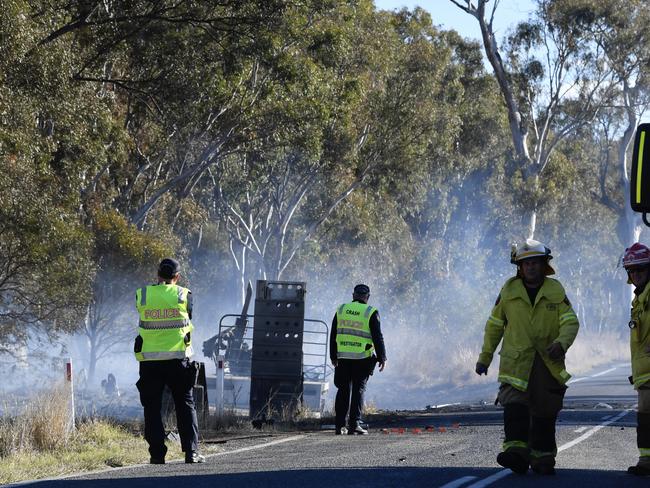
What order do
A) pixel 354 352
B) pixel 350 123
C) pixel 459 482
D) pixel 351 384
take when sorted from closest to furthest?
pixel 459 482
pixel 354 352
pixel 351 384
pixel 350 123

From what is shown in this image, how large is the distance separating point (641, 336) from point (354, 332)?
5.49m

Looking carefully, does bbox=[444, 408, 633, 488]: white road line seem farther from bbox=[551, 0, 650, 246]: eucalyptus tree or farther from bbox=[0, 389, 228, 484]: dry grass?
bbox=[551, 0, 650, 246]: eucalyptus tree

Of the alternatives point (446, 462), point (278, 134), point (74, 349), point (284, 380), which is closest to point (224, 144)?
point (278, 134)

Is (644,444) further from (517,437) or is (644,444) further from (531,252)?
(531,252)

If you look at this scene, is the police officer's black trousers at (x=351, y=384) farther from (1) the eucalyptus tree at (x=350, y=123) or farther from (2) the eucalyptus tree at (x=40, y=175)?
(1) the eucalyptus tree at (x=350, y=123)

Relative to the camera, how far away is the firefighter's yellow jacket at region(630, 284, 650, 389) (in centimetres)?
927

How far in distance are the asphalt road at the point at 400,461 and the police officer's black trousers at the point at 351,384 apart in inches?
12.1

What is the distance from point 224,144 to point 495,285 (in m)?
29.8

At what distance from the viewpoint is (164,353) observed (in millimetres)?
10273

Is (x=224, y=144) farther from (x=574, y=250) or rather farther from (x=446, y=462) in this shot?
(x=574, y=250)

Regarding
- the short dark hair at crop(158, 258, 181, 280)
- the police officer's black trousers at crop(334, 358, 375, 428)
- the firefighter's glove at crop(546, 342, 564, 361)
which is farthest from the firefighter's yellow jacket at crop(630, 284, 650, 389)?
the police officer's black trousers at crop(334, 358, 375, 428)

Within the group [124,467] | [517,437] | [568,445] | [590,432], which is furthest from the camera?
[590,432]

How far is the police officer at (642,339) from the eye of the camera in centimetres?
928

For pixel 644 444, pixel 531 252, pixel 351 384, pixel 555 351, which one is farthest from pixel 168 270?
pixel 351 384
